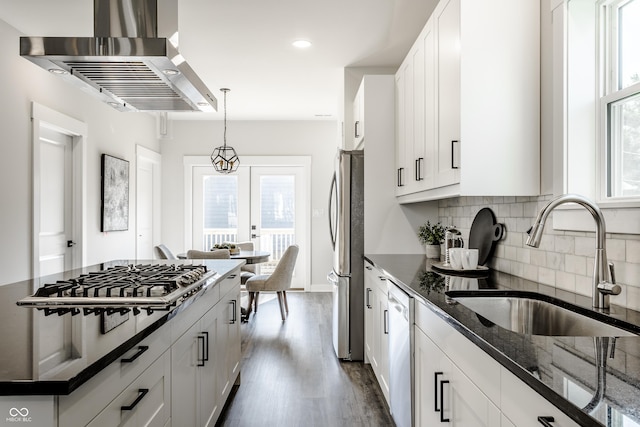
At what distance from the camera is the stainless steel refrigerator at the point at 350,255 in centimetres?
367

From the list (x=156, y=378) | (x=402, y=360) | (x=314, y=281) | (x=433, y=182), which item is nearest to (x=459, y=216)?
(x=433, y=182)

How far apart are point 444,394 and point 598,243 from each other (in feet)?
2.38

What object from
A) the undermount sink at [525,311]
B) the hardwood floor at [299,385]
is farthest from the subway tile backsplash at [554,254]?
the hardwood floor at [299,385]

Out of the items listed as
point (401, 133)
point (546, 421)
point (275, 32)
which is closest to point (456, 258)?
point (401, 133)

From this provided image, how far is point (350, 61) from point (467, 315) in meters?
3.39

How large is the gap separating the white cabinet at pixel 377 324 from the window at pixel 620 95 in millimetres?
1392

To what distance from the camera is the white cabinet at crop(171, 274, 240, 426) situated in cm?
173

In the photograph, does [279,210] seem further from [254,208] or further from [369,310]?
[369,310]

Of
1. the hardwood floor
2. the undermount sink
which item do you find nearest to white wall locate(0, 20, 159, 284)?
the hardwood floor

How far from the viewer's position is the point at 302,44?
12.8 feet

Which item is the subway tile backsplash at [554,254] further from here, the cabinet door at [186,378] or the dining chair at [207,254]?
the dining chair at [207,254]

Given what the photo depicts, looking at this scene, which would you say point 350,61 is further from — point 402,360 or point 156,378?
point 156,378

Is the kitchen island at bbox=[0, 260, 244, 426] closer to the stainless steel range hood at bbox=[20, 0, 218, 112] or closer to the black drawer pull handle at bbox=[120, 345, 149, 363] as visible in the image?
the black drawer pull handle at bbox=[120, 345, 149, 363]

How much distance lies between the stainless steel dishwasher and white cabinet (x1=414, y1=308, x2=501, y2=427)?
0.17 ft
